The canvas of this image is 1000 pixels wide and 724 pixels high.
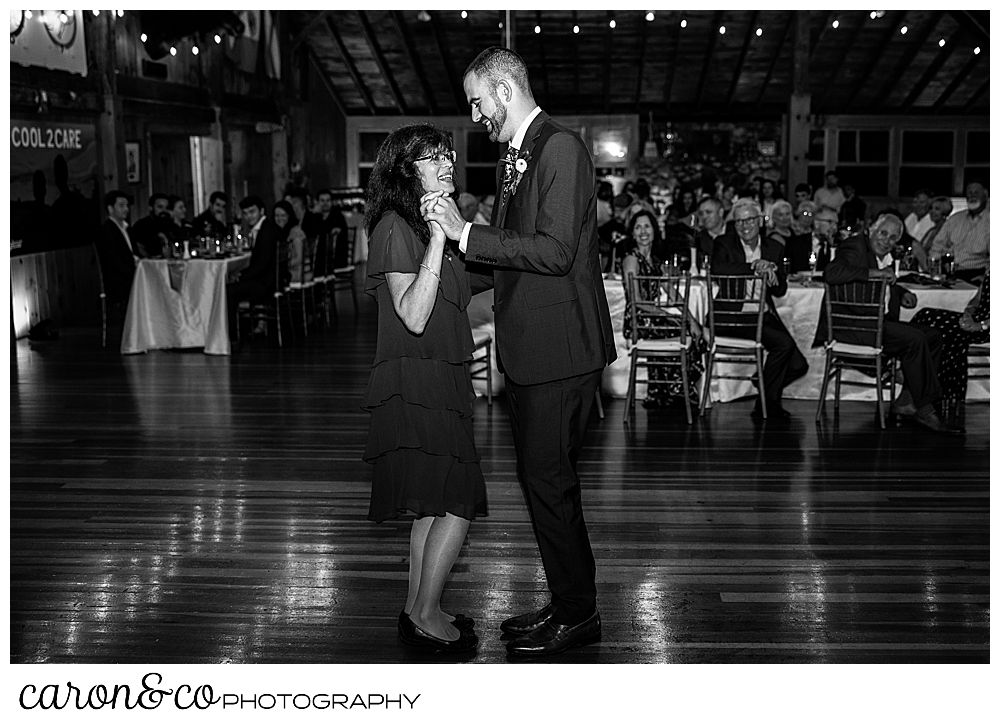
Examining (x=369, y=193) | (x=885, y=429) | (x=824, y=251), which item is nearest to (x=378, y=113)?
(x=824, y=251)

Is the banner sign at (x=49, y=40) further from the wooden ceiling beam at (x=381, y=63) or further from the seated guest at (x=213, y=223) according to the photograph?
the wooden ceiling beam at (x=381, y=63)

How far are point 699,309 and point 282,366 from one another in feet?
10.8

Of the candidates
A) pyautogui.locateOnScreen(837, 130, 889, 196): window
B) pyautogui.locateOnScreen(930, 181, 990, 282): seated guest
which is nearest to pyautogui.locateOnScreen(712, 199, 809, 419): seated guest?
pyautogui.locateOnScreen(930, 181, 990, 282): seated guest

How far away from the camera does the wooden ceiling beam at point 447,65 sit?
19.3 metres

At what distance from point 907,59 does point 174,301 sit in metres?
15.2

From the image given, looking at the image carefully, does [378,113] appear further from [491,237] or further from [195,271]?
[491,237]

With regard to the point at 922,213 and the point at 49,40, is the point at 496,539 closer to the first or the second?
the point at 49,40

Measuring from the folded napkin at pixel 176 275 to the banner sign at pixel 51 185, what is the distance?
6.05 feet

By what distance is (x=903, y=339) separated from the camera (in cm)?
657

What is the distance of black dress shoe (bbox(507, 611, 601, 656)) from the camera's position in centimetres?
323

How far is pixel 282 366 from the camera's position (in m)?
8.59

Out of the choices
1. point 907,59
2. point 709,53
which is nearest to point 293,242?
point 709,53

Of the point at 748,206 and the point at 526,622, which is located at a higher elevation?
the point at 748,206

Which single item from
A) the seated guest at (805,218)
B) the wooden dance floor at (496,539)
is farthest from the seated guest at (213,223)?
the seated guest at (805,218)
